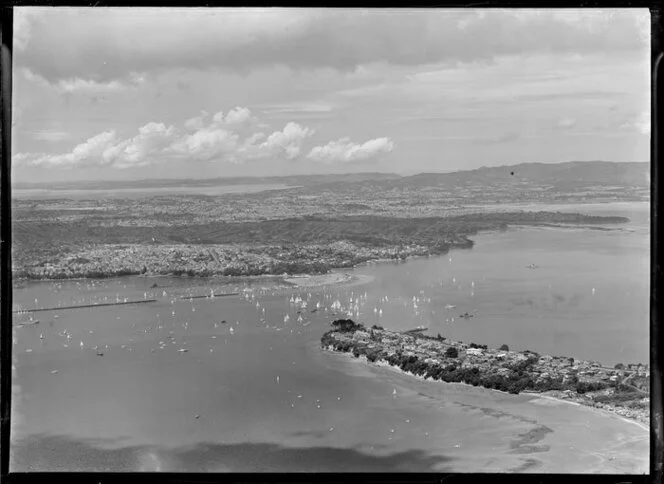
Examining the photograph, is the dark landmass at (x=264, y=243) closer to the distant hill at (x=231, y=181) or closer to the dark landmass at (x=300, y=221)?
the dark landmass at (x=300, y=221)

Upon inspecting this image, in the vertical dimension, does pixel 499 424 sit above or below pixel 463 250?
below

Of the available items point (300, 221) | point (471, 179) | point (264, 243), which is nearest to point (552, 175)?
point (471, 179)

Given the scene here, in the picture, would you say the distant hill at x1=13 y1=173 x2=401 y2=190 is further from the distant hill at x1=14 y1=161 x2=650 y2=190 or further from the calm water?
the calm water

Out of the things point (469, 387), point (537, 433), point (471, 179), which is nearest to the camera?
point (537, 433)

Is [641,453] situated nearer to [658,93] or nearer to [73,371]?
[658,93]

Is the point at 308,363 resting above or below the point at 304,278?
below

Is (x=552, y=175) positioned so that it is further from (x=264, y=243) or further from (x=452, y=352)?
(x=264, y=243)

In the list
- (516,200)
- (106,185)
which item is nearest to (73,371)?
(106,185)
